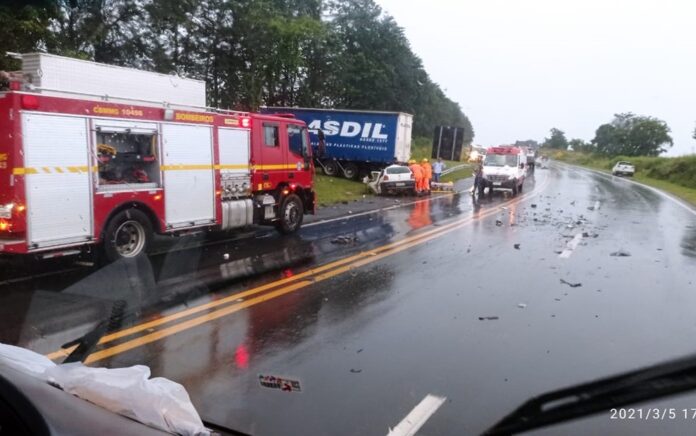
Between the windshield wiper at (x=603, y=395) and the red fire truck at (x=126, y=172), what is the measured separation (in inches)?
268

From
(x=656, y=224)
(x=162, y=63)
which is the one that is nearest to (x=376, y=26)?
(x=162, y=63)

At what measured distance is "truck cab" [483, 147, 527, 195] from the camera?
26156 mm

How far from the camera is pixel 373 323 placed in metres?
6.25

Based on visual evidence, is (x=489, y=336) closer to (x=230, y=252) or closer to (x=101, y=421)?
(x=101, y=421)

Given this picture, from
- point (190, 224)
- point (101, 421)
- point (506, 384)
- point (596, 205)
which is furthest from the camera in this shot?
point (596, 205)

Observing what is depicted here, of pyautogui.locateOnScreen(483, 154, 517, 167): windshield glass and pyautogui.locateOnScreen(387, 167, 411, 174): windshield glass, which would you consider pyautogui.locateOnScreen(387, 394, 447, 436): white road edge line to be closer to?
pyautogui.locateOnScreen(387, 167, 411, 174): windshield glass

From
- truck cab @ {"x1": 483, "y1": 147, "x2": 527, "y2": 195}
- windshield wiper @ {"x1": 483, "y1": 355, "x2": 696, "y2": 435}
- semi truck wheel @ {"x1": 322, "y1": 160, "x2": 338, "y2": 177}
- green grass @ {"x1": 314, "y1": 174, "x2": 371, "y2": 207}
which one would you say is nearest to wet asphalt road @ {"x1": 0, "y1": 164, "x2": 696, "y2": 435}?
windshield wiper @ {"x1": 483, "y1": 355, "x2": 696, "y2": 435}

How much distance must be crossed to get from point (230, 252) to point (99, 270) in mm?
2398

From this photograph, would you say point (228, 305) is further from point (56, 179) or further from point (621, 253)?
Answer: point (621, 253)

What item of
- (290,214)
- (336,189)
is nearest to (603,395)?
(290,214)

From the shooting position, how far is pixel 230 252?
1022cm

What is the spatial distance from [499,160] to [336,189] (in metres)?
8.06

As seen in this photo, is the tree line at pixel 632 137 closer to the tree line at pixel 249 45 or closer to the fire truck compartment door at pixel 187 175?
the tree line at pixel 249 45

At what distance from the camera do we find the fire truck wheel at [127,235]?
27.9 ft
